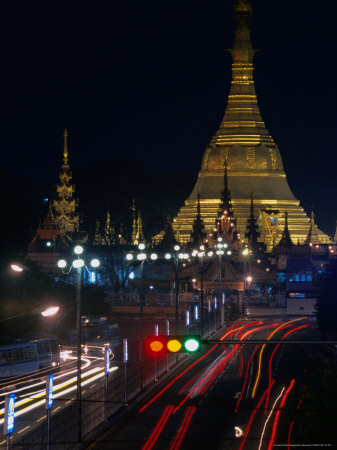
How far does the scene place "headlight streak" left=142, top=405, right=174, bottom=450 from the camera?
1248 inches

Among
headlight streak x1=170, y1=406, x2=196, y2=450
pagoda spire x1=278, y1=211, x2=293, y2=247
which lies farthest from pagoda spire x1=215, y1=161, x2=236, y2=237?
headlight streak x1=170, y1=406, x2=196, y2=450

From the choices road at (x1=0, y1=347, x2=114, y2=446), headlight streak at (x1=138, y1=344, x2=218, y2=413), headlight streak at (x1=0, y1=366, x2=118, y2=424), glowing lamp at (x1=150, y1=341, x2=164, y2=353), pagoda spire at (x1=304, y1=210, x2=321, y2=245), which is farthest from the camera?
pagoda spire at (x1=304, y1=210, x2=321, y2=245)

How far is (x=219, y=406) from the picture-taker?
38125mm

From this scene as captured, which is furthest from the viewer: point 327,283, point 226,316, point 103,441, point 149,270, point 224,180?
point 224,180

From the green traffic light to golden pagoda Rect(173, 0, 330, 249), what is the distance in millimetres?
99470

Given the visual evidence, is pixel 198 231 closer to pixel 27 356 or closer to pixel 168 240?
pixel 168 240

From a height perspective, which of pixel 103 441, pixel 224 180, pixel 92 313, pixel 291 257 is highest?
pixel 224 180

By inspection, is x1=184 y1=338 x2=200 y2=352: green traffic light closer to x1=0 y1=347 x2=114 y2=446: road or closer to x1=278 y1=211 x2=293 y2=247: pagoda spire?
x1=0 y1=347 x2=114 y2=446: road

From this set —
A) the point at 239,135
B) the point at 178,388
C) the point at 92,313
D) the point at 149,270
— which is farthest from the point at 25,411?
the point at 239,135

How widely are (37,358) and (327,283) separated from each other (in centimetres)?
2641

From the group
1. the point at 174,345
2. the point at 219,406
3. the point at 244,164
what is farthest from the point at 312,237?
the point at 174,345

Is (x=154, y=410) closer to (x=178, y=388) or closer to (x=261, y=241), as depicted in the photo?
(x=178, y=388)

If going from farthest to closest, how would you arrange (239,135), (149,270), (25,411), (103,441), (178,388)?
(239,135)
(149,270)
(178,388)
(25,411)
(103,441)

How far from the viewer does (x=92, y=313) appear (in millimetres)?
68625
